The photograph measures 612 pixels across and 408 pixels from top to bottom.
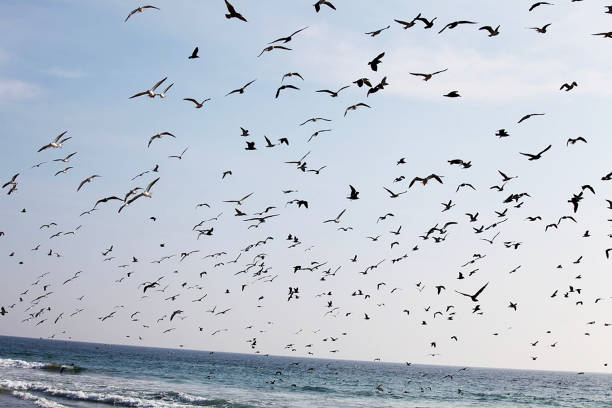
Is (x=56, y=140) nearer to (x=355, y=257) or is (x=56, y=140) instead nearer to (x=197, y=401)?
→ (x=355, y=257)

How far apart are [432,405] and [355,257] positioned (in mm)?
32858

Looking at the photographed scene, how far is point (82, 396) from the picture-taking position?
4366 centimetres

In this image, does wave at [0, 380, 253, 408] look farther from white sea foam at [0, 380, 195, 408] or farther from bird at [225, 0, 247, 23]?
bird at [225, 0, 247, 23]

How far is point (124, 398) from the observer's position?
4372cm

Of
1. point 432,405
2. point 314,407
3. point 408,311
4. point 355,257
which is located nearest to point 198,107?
point 355,257

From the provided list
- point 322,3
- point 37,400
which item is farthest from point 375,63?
point 37,400

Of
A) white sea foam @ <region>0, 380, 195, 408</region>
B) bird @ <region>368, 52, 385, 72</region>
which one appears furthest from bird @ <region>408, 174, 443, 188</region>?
white sea foam @ <region>0, 380, 195, 408</region>

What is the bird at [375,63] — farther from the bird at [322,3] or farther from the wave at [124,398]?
the wave at [124,398]

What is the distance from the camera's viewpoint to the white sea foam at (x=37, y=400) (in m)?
37.6

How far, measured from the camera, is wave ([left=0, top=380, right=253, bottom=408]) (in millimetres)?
42125

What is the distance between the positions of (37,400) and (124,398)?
6.54m

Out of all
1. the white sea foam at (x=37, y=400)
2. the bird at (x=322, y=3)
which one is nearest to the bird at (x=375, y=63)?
the bird at (x=322, y=3)

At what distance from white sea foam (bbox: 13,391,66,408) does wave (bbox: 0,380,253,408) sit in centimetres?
74

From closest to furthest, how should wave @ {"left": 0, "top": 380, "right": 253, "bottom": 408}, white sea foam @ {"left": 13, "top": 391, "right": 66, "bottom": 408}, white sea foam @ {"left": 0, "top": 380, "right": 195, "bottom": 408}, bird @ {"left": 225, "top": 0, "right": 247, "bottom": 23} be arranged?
bird @ {"left": 225, "top": 0, "right": 247, "bottom": 23} → white sea foam @ {"left": 13, "top": 391, "right": 66, "bottom": 408} → white sea foam @ {"left": 0, "top": 380, "right": 195, "bottom": 408} → wave @ {"left": 0, "top": 380, "right": 253, "bottom": 408}
